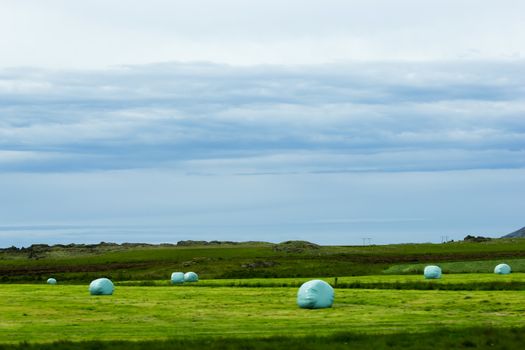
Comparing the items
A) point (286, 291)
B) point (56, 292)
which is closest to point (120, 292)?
point (56, 292)

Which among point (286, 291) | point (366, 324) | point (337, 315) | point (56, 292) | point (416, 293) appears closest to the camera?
point (366, 324)

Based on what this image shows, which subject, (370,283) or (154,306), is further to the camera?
(370,283)

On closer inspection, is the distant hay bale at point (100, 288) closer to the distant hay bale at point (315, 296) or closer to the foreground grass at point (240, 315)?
the foreground grass at point (240, 315)

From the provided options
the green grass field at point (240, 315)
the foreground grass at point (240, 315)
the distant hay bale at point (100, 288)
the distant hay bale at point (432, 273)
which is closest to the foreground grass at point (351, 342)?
the foreground grass at point (240, 315)

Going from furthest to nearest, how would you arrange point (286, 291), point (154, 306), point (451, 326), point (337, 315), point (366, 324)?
point (286, 291) < point (154, 306) < point (337, 315) < point (366, 324) < point (451, 326)

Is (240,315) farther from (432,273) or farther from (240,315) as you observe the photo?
(432,273)

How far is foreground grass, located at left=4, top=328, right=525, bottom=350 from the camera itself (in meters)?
29.7

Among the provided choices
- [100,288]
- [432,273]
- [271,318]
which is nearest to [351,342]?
[271,318]

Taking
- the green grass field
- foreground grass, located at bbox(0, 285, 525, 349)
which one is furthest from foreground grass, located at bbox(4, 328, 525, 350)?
the green grass field

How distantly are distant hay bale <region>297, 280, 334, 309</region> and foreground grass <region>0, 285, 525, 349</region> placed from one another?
0.67m

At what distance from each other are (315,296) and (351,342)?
50.7ft

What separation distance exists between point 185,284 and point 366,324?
44.1 m

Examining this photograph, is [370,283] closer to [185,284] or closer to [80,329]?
[185,284]

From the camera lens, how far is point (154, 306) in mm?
51594
